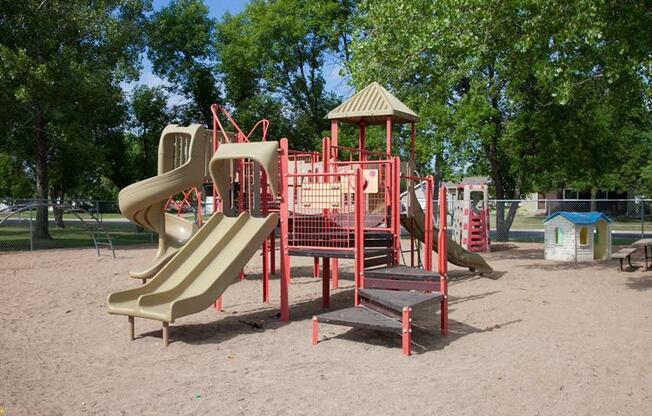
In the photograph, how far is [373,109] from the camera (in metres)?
11.9

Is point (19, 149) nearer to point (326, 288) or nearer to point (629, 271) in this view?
point (326, 288)

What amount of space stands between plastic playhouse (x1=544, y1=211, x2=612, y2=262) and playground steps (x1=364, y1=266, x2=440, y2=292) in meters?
9.78

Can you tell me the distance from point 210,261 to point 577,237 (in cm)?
1154

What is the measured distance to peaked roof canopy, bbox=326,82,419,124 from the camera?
11781 millimetres

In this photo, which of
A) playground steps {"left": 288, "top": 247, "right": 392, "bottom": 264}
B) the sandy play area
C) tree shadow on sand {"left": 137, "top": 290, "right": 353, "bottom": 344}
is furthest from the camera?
playground steps {"left": 288, "top": 247, "right": 392, "bottom": 264}

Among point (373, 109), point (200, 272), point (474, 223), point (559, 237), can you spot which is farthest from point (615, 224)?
point (200, 272)

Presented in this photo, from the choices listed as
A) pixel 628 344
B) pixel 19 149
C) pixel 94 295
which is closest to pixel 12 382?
pixel 94 295

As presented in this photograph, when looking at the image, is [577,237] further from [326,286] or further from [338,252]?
[338,252]

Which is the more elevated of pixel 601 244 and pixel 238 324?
pixel 601 244

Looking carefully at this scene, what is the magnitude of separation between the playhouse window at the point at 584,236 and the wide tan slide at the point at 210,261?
10833mm

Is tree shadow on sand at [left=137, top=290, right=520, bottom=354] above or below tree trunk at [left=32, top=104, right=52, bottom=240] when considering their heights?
below

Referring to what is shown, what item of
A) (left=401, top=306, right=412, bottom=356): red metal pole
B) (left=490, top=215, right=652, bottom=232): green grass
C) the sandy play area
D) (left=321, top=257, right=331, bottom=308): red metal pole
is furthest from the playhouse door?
(left=490, top=215, right=652, bottom=232): green grass

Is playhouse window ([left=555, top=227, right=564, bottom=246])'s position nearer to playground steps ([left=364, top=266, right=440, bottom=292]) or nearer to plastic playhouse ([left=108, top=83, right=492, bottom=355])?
plastic playhouse ([left=108, top=83, right=492, bottom=355])

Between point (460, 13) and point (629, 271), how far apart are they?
23.6 ft
